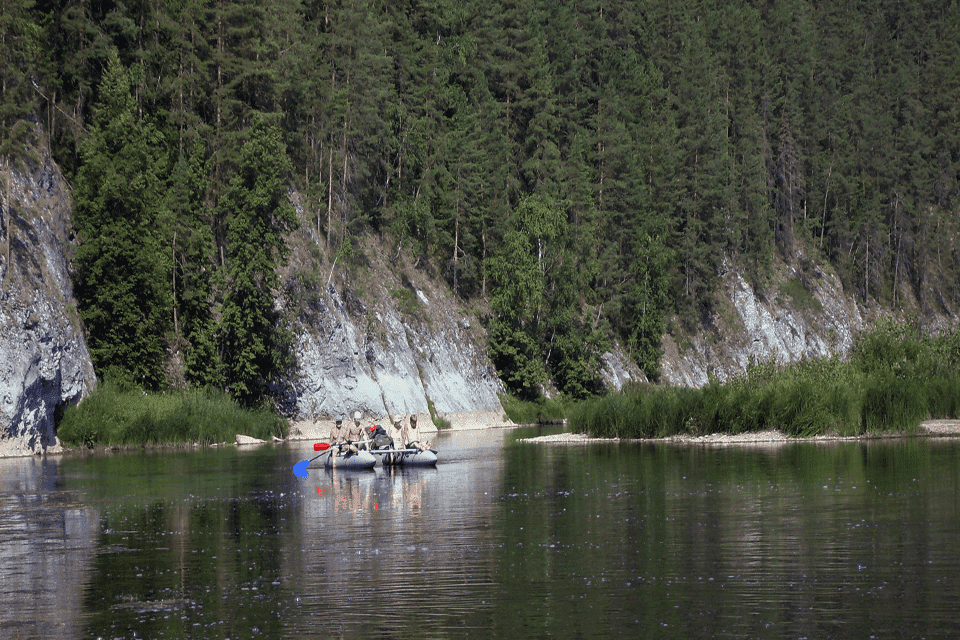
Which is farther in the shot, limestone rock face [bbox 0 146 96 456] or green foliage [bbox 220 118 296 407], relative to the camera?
green foliage [bbox 220 118 296 407]

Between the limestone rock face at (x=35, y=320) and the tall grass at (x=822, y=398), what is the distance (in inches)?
1078

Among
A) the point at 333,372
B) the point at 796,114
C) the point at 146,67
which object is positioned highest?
the point at 796,114

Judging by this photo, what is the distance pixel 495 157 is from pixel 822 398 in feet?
198

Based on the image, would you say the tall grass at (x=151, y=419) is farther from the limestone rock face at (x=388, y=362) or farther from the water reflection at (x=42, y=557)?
the water reflection at (x=42, y=557)

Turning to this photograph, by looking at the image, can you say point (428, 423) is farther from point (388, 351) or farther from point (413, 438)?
point (413, 438)

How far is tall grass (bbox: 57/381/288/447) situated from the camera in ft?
192

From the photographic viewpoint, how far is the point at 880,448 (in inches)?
1634

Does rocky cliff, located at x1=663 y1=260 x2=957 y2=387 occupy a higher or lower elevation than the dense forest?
lower

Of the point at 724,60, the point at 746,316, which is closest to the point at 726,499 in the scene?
the point at 746,316

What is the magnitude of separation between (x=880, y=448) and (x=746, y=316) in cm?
8508

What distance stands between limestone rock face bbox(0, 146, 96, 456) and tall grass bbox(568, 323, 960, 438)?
89.9 feet

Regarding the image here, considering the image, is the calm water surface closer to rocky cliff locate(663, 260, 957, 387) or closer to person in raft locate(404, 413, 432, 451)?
person in raft locate(404, 413, 432, 451)

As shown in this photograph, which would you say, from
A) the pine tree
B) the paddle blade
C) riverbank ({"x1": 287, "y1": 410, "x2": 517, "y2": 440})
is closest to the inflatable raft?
the paddle blade

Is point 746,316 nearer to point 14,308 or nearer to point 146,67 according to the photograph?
point 146,67
